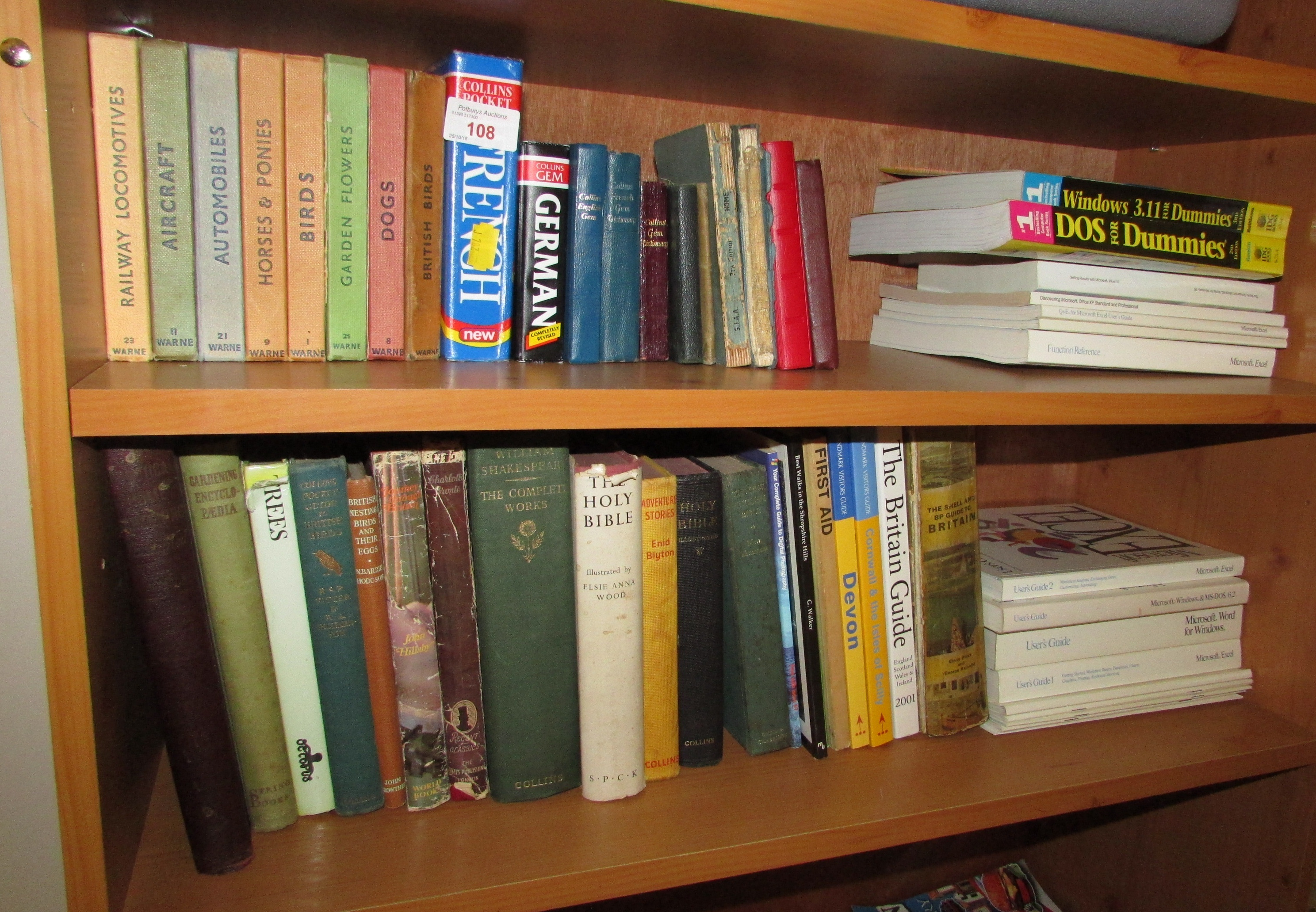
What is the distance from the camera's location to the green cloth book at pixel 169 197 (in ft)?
1.89

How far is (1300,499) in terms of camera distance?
2.91 feet

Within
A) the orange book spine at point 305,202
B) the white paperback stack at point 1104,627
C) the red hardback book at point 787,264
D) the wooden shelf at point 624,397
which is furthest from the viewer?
the white paperback stack at point 1104,627

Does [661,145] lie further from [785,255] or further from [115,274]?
[115,274]

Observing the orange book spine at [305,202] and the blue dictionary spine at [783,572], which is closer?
the orange book spine at [305,202]

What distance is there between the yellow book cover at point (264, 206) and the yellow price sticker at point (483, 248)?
0.44 ft

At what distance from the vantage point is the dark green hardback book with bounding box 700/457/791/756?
0.74 meters

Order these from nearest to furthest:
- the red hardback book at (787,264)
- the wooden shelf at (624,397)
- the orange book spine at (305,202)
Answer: the wooden shelf at (624,397) → the orange book spine at (305,202) → the red hardback book at (787,264)

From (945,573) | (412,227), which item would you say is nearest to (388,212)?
(412,227)

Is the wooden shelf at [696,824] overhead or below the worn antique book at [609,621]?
below

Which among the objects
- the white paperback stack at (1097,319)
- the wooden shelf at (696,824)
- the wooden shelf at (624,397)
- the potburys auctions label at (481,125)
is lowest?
the wooden shelf at (696,824)

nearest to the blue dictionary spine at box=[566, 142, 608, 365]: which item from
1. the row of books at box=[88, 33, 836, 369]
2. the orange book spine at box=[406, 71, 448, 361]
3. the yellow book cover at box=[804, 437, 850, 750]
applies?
the row of books at box=[88, 33, 836, 369]

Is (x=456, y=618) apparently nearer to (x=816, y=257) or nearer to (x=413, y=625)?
(x=413, y=625)

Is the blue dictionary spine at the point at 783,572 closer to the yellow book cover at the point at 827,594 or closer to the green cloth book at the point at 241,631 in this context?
the yellow book cover at the point at 827,594

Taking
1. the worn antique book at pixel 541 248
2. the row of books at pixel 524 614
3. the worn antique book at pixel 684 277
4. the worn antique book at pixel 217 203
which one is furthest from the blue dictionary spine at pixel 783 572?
the worn antique book at pixel 217 203
